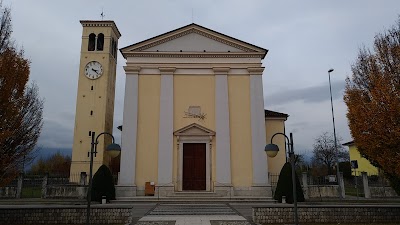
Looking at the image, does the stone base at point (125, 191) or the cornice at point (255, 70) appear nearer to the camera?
the stone base at point (125, 191)

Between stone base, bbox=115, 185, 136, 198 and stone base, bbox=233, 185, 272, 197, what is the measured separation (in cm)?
687

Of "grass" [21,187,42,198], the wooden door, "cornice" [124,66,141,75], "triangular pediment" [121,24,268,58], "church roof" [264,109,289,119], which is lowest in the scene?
"grass" [21,187,42,198]

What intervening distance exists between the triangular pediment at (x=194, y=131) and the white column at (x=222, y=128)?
2.12 ft

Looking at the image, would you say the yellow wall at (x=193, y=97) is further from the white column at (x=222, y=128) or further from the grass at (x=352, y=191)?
the grass at (x=352, y=191)

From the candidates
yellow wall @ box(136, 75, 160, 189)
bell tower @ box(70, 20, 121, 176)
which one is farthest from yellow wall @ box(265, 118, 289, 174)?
bell tower @ box(70, 20, 121, 176)

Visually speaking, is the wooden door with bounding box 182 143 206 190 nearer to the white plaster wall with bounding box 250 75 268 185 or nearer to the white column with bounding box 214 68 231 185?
the white column with bounding box 214 68 231 185

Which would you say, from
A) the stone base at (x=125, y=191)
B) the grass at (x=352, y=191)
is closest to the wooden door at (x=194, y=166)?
the stone base at (x=125, y=191)

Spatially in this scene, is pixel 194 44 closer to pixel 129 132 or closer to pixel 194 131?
pixel 194 131

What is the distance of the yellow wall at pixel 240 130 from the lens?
2314cm

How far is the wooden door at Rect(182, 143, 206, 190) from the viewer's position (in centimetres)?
2328

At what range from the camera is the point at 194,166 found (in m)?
23.6

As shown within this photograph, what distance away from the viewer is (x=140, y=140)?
76.6ft

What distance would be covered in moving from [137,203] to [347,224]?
12.6 m

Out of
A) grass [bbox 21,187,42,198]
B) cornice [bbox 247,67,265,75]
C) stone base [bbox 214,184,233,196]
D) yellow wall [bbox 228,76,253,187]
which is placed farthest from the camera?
grass [bbox 21,187,42,198]
